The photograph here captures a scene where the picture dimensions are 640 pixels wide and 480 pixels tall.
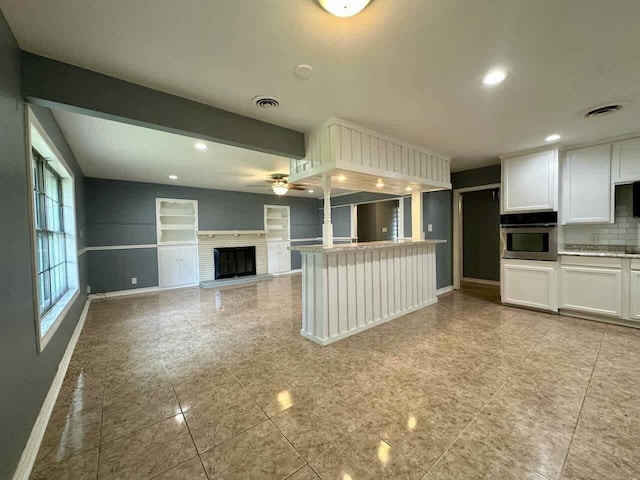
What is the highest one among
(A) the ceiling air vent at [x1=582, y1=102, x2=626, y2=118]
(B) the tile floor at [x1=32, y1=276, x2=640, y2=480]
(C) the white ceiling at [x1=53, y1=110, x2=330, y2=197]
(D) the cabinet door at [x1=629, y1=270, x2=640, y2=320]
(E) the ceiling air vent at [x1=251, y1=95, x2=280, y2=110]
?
(C) the white ceiling at [x1=53, y1=110, x2=330, y2=197]

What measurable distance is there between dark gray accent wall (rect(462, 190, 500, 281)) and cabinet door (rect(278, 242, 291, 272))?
486 centimetres

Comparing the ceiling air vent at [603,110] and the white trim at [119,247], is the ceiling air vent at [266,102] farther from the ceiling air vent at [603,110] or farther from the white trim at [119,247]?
the white trim at [119,247]

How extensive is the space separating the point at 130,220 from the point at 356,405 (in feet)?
19.9

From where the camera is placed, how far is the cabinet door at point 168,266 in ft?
19.5

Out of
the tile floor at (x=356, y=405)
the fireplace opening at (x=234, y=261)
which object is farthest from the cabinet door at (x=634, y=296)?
the fireplace opening at (x=234, y=261)

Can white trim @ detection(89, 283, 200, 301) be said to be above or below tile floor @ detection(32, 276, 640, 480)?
above

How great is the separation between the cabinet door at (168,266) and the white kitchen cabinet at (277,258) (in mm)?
2399

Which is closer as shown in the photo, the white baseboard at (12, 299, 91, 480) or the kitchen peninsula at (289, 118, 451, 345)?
the white baseboard at (12, 299, 91, 480)

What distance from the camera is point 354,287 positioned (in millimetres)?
3062

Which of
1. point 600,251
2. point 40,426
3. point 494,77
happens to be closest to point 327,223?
point 494,77

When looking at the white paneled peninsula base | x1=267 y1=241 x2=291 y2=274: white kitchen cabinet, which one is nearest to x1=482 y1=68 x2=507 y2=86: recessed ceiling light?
the white paneled peninsula base

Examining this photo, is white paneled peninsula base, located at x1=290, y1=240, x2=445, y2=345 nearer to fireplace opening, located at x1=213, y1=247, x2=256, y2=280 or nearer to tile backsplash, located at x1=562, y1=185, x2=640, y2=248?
tile backsplash, located at x1=562, y1=185, x2=640, y2=248

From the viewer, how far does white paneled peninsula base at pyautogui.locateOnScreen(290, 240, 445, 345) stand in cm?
281

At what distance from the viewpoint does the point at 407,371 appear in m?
2.20
